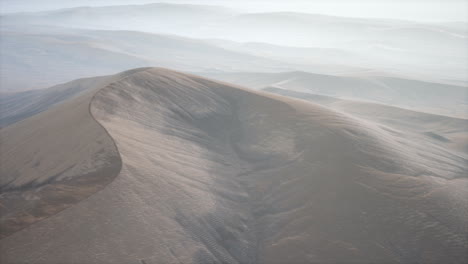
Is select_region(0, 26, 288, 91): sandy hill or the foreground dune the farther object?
select_region(0, 26, 288, 91): sandy hill

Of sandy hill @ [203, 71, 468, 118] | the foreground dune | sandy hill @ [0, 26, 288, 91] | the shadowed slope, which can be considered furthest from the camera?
sandy hill @ [0, 26, 288, 91]

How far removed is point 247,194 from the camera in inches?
935

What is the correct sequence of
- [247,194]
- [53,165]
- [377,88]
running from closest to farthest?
[53,165] → [247,194] → [377,88]

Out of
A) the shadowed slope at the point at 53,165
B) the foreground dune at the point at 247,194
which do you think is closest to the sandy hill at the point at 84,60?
the shadowed slope at the point at 53,165

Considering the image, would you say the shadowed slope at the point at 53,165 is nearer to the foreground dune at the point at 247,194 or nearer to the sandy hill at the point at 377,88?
the foreground dune at the point at 247,194

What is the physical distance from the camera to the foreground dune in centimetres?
1511

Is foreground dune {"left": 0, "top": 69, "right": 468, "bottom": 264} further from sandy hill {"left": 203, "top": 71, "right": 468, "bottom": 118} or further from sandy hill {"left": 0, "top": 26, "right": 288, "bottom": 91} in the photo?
sandy hill {"left": 0, "top": 26, "right": 288, "bottom": 91}

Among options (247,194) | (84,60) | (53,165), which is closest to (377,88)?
(247,194)

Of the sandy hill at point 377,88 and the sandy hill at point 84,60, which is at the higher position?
the sandy hill at point 377,88

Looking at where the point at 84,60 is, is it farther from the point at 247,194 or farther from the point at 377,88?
the point at 247,194

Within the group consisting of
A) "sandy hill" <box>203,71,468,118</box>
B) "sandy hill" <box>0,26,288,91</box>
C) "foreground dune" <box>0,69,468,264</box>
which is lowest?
"sandy hill" <box>0,26,288,91</box>

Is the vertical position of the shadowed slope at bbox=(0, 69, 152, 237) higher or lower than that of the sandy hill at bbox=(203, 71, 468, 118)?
higher

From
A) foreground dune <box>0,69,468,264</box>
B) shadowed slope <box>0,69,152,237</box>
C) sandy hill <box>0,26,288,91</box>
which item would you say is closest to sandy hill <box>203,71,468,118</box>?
sandy hill <box>0,26,288,91</box>

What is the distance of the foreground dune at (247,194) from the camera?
595 inches
